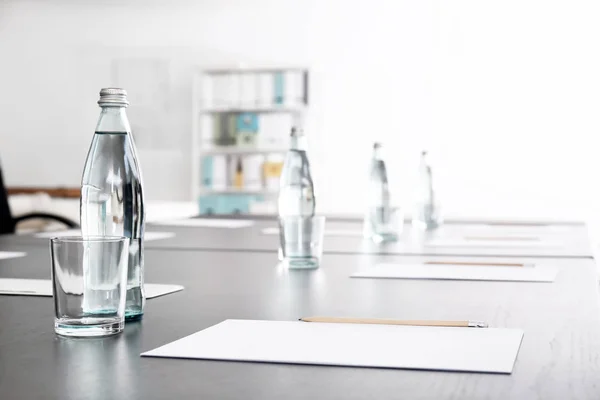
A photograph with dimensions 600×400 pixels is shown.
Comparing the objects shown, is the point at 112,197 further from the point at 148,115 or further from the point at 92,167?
the point at 148,115

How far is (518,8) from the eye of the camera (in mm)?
6098

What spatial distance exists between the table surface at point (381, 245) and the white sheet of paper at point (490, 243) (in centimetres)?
3

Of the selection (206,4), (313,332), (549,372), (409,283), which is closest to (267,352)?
(313,332)

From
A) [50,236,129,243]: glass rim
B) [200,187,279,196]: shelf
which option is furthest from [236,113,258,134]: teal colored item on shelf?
[50,236,129,243]: glass rim

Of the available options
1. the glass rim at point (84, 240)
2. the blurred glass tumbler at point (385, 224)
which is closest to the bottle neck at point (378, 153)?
the blurred glass tumbler at point (385, 224)

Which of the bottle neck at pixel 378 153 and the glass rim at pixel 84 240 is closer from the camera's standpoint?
the glass rim at pixel 84 240

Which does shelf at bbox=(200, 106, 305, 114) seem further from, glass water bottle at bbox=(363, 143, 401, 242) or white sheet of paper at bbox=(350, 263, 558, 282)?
white sheet of paper at bbox=(350, 263, 558, 282)

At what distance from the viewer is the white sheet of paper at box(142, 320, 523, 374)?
69 cm

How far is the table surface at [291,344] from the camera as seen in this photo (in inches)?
23.5

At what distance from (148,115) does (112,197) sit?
19.7 feet

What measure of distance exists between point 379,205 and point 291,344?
4.87 ft

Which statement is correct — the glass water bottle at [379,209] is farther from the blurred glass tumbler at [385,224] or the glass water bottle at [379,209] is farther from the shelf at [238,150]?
the shelf at [238,150]

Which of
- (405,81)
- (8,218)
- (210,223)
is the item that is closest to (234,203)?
(405,81)

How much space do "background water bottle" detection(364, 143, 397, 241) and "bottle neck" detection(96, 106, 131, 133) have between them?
4.30ft
